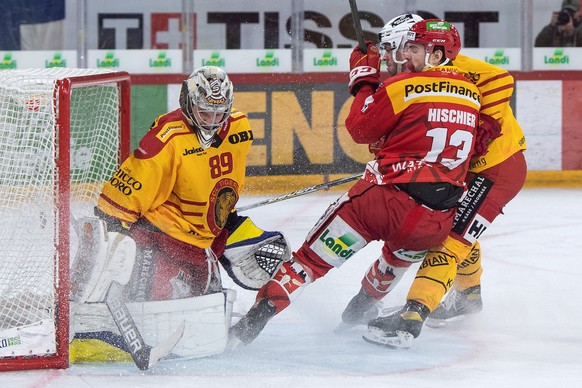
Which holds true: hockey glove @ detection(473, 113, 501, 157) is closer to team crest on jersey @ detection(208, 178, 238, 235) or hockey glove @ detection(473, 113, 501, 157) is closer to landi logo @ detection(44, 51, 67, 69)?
team crest on jersey @ detection(208, 178, 238, 235)

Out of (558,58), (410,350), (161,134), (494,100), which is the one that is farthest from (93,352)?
(558,58)

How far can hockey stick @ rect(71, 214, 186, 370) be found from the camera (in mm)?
3250

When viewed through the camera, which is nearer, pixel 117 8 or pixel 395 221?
pixel 395 221

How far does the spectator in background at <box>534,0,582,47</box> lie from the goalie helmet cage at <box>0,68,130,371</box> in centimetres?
420

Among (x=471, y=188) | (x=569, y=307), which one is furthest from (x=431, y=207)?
(x=569, y=307)

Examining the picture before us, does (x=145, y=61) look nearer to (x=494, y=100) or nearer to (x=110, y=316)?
(x=494, y=100)

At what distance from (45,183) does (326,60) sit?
411 centimetres

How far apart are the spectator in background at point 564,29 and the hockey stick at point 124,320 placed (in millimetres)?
4645

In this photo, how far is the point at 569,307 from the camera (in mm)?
4254

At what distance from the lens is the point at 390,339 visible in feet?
11.6

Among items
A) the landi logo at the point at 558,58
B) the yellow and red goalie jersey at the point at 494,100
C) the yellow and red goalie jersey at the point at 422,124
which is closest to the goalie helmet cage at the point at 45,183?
the yellow and red goalie jersey at the point at 422,124

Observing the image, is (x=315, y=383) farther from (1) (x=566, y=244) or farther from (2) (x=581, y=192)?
(2) (x=581, y=192)

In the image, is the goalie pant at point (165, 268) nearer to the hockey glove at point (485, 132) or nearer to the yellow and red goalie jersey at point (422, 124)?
the yellow and red goalie jersey at point (422, 124)

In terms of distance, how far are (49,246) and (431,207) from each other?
43.2 inches
